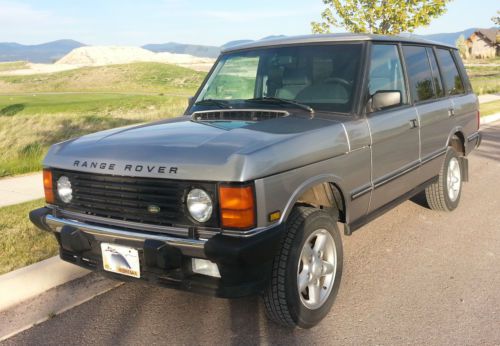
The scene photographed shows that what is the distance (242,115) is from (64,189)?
1.39 m

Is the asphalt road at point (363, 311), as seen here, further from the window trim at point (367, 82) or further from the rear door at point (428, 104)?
the window trim at point (367, 82)

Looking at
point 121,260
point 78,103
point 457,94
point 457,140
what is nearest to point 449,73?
A: point 457,94

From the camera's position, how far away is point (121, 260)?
3.08 meters

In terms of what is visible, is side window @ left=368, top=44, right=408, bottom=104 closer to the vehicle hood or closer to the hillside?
the vehicle hood

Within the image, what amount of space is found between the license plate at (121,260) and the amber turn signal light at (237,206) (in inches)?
25.4

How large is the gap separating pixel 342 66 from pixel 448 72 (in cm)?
Result: 223

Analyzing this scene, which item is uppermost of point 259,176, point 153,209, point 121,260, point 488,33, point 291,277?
point 488,33

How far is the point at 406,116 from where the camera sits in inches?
174

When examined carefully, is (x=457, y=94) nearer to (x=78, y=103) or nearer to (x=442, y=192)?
(x=442, y=192)

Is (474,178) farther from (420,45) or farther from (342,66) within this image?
(342,66)

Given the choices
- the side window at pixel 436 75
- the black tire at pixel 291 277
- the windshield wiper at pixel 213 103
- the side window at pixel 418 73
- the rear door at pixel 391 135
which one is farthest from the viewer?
the side window at pixel 436 75

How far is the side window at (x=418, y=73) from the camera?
185 inches

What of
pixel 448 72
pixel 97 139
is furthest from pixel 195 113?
pixel 448 72

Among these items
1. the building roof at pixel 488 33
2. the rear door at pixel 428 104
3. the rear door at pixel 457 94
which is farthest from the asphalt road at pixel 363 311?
the building roof at pixel 488 33
